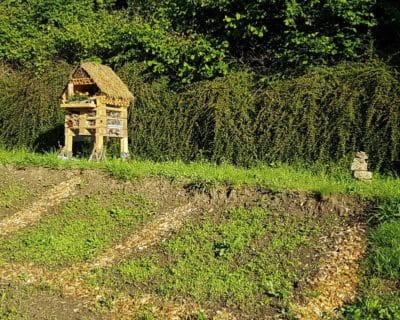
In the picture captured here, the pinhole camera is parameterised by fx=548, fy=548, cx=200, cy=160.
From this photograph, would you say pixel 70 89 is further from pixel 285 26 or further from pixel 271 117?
pixel 285 26

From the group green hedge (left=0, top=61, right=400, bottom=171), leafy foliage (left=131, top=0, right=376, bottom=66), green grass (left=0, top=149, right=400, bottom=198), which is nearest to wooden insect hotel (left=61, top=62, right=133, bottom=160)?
green grass (left=0, top=149, right=400, bottom=198)

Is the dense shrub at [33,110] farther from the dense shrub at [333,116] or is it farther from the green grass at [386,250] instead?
the green grass at [386,250]

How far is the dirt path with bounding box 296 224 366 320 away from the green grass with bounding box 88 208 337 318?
0.21 m

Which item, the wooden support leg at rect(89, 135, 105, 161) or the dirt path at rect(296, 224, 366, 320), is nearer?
the dirt path at rect(296, 224, 366, 320)

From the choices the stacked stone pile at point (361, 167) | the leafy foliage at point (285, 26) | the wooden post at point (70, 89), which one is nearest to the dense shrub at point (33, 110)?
the wooden post at point (70, 89)

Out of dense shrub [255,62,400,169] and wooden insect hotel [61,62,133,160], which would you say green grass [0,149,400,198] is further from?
wooden insect hotel [61,62,133,160]

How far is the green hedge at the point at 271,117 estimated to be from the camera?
951cm

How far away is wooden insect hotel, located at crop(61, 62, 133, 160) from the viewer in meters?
10.5

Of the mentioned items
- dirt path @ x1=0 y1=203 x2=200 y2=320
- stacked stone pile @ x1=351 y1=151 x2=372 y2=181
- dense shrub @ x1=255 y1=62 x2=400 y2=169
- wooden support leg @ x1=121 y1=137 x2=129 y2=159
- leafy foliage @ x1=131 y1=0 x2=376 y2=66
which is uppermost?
leafy foliage @ x1=131 y1=0 x2=376 y2=66

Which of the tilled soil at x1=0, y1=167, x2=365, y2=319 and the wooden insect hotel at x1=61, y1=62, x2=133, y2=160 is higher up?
the wooden insect hotel at x1=61, y1=62, x2=133, y2=160

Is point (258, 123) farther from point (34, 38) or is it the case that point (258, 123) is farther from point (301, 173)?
point (34, 38)

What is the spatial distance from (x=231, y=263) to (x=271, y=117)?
14.9 feet

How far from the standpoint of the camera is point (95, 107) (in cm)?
1041

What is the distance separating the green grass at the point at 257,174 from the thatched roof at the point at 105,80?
145cm
